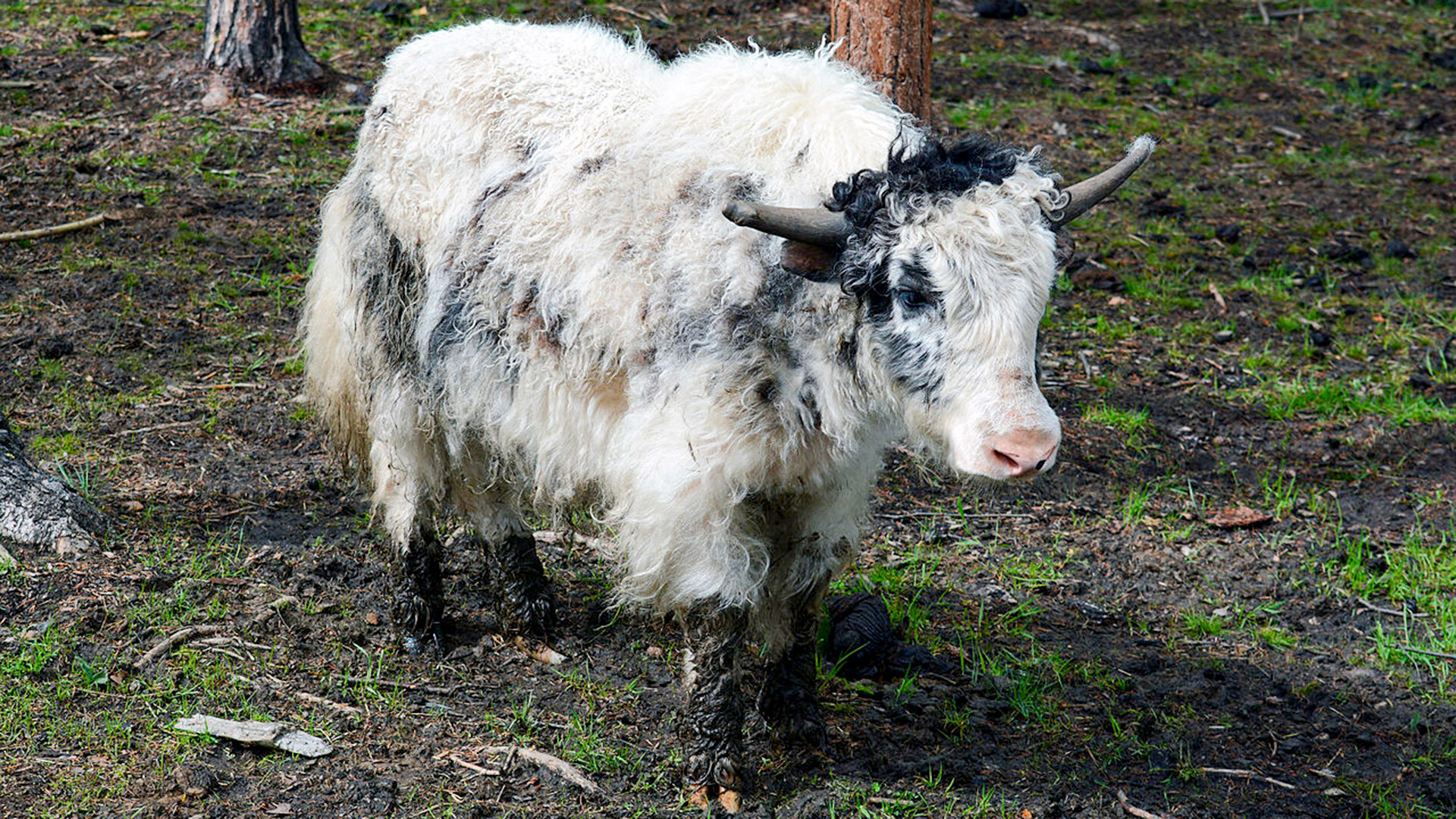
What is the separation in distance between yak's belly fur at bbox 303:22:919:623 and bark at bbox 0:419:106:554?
3.74ft

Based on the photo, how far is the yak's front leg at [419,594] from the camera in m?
4.45

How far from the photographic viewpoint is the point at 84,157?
7863 mm

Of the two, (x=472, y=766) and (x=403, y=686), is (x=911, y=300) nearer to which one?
(x=472, y=766)

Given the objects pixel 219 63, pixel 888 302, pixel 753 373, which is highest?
pixel 888 302

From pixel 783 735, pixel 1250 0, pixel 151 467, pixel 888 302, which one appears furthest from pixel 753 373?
pixel 1250 0

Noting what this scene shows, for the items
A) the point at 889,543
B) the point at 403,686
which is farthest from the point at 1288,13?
the point at 403,686

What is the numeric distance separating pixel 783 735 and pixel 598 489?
959mm

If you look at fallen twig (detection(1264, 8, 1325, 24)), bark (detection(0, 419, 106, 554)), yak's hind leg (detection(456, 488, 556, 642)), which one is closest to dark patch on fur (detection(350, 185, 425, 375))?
yak's hind leg (detection(456, 488, 556, 642))

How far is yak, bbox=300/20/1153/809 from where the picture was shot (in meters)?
3.15

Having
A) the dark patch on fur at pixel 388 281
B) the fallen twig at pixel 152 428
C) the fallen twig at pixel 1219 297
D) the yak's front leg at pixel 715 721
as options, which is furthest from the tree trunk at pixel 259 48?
the yak's front leg at pixel 715 721

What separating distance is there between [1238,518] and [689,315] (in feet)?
10.3

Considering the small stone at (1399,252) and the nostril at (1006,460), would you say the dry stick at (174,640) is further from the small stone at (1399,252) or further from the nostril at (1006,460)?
the small stone at (1399,252)

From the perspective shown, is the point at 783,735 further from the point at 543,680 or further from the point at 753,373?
the point at 753,373

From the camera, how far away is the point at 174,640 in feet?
13.9
